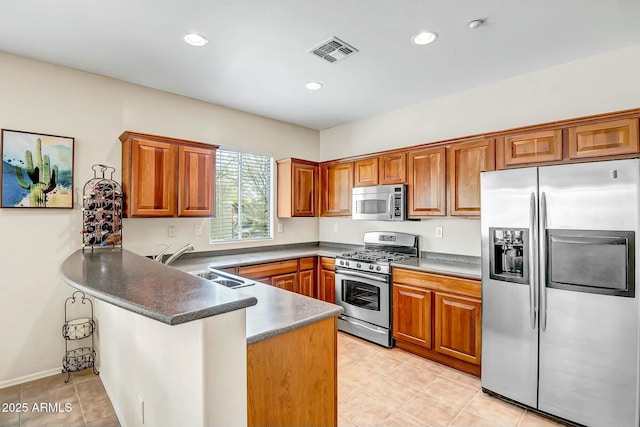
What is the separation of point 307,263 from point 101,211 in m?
2.28

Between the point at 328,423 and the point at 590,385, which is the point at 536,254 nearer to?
the point at 590,385

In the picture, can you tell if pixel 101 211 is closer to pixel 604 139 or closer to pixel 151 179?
pixel 151 179

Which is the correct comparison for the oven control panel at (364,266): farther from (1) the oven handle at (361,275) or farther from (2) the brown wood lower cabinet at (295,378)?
(2) the brown wood lower cabinet at (295,378)

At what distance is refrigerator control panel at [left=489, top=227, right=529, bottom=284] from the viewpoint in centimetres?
232

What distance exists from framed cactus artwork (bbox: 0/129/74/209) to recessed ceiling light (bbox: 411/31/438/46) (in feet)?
10.1

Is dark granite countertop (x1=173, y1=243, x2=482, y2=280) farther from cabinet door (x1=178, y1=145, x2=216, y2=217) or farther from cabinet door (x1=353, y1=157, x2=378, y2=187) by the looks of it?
cabinet door (x1=353, y1=157, x2=378, y2=187)

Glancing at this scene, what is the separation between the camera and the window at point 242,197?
13.0ft

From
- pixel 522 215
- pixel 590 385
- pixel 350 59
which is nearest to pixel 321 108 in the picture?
pixel 350 59

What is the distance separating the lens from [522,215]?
7.63 feet

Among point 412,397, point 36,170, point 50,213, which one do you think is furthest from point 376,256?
point 36,170

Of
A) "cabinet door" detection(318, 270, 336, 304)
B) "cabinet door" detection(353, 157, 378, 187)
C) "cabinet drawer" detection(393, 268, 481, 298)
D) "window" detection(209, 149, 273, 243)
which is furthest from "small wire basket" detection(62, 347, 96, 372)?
"cabinet door" detection(353, 157, 378, 187)

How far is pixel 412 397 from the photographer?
2482 millimetres

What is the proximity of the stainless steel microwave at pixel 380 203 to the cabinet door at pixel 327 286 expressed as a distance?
0.81 m

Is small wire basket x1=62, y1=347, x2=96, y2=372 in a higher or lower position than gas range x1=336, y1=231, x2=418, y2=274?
lower
